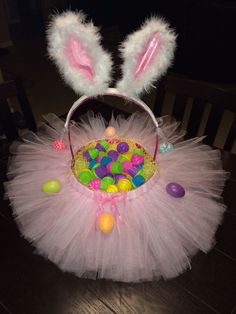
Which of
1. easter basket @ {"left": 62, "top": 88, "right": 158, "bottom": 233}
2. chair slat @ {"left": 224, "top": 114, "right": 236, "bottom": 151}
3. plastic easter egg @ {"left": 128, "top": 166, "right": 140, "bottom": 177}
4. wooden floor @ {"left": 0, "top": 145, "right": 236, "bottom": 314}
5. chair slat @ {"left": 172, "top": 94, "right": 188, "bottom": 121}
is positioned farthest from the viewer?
chair slat @ {"left": 172, "top": 94, "right": 188, "bottom": 121}

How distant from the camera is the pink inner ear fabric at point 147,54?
28.2 inches

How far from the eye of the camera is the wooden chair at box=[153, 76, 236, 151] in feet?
3.75

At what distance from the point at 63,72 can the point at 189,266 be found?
584 millimetres

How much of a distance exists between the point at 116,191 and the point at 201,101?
63 centimetres

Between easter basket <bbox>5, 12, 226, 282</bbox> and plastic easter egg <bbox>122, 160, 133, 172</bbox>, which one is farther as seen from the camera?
plastic easter egg <bbox>122, 160, 133, 172</bbox>

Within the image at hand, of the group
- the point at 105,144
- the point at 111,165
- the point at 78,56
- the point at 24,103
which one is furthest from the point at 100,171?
the point at 24,103

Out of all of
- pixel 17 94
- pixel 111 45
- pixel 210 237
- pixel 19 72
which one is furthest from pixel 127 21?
pixel 210 237

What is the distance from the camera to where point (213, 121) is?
3.92ft

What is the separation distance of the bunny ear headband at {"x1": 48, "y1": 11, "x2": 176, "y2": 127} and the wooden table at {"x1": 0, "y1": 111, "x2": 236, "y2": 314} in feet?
1.52

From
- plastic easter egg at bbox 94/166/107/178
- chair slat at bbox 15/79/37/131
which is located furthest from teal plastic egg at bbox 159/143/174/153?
chair slat at bbox 15/79/37/131

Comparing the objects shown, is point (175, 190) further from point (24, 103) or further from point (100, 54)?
point (24, 103)

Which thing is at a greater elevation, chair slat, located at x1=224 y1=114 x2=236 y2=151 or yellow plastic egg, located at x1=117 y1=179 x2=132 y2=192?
yellow plastic egg, located at x1=117 y1=179 x2=132 y2=192

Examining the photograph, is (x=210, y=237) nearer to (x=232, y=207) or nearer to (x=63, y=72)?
(x=232, y=207)

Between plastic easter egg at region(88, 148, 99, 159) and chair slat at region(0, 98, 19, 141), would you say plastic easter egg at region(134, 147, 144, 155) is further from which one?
chair slat at region(0, 98, 19, 141)
